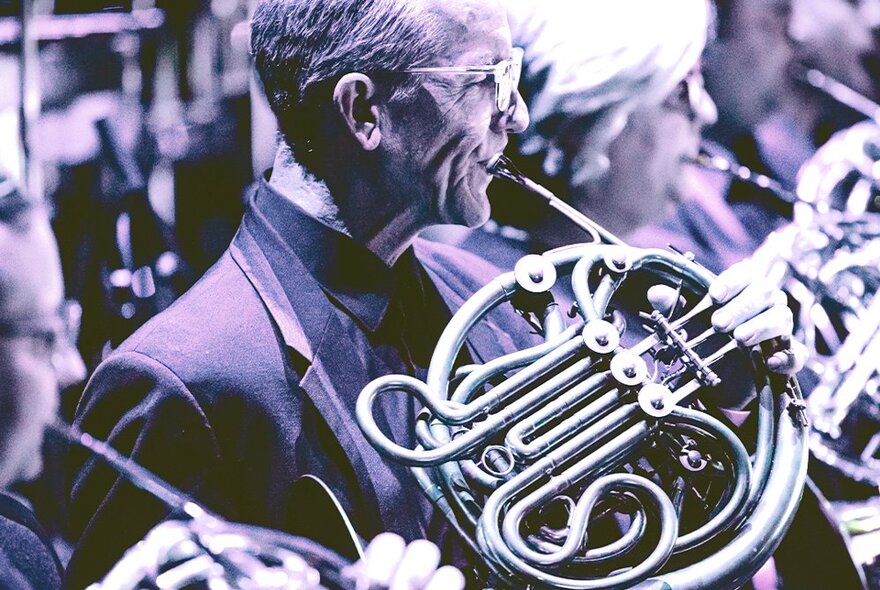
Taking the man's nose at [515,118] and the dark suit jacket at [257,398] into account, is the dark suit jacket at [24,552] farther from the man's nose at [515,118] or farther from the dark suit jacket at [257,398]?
the man's nose at [515,118]

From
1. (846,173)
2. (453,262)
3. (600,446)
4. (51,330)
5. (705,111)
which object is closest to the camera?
(600,446)

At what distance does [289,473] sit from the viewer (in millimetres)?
1604

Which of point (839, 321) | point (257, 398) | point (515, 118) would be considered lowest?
point (839, 321)

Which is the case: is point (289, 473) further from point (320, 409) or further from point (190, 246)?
point (190, 246)

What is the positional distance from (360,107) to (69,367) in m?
0.58

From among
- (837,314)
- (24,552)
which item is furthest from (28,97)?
(837,314)

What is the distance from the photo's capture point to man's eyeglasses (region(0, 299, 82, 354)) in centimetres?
164

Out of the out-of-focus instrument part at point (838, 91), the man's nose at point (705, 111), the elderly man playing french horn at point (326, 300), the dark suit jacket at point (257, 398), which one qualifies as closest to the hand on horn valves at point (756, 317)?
the elderly man playing french horn at point (326, 300)

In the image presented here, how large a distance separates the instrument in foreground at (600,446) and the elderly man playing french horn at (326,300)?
10cm

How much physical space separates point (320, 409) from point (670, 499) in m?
0.51

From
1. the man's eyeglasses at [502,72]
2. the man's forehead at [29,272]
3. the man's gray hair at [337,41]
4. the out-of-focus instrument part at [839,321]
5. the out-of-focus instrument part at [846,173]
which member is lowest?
the out-of-focus instrument part at [839,321]

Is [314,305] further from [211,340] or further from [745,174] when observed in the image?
[745,174]

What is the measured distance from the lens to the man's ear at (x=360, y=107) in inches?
65.5

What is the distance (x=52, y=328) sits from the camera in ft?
5.47
